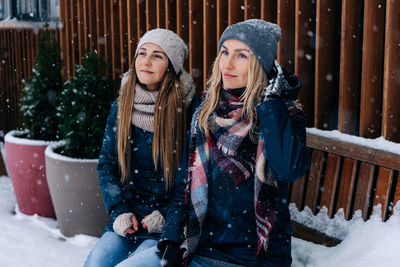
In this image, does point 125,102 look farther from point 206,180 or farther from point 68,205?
point 68,205

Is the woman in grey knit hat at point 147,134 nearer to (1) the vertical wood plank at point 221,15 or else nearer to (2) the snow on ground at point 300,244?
(1) the vertical wood plank at point 221,15

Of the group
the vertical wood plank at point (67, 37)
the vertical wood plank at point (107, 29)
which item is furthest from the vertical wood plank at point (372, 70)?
the vertical wood plank at point (67, 37)

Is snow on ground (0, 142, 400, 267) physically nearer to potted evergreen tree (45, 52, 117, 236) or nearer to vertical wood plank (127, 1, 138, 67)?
potted evergreen tree (45, 52, 117, 236)

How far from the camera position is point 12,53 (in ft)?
27.8

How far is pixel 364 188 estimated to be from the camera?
2758 millimetres

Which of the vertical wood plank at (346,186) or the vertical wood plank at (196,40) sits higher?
the vertical wood plank at (196,40)

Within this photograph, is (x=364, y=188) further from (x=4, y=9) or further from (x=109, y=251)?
(x=4, y=9)

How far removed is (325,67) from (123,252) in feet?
5.70

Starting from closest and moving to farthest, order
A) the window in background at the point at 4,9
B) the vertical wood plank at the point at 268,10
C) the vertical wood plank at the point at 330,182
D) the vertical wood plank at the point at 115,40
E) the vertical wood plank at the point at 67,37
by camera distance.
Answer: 1. the vertical wood plank at the point at 330,182
2. the vertical wood plank at the point at 268,10
3. the vertical wood plank at the point at 115,40
4. the vertical wood plank at the point at 67,37
5. the window in background at the point at 4,9

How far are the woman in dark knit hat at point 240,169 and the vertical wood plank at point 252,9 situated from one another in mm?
1221

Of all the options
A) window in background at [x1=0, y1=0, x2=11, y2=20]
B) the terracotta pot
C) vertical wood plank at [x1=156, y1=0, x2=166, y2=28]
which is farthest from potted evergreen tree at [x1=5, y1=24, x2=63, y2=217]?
window in background at [x1=0, y1=0, x2=11, y2=20]

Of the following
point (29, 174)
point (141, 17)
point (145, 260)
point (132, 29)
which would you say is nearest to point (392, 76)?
point (145, 260)

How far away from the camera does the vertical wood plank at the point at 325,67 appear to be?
3.05m

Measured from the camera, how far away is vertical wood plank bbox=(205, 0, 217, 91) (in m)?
4.07
